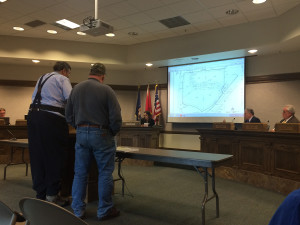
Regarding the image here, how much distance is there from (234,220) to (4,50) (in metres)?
6.90

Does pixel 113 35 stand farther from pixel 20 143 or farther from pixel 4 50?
pixel 20 143

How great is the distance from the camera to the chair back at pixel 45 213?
793 millimetres

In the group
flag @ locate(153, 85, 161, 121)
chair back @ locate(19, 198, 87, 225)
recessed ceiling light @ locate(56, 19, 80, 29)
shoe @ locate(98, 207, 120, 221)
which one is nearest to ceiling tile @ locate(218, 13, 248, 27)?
flag @ locate(153, 85, 161, 121)

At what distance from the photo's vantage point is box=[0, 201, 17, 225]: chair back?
3.02 feet

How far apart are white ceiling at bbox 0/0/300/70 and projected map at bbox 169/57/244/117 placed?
1.11 metres

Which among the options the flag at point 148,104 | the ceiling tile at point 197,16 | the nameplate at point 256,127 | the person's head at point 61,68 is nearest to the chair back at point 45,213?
the person's head at point 61,68

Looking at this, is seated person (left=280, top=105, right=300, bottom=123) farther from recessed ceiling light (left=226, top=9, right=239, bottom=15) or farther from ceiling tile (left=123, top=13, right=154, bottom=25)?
ceiling tile (left=123, top=13, right=154, bottom=25)

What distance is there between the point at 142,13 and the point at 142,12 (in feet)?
0.15

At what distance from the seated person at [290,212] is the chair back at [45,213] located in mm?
612

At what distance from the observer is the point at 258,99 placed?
620cm

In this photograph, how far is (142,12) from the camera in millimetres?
5156

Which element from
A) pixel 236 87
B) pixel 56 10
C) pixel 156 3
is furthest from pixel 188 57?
pixel 56 10

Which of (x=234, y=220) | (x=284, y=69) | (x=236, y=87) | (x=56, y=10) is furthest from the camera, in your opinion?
(x=236, y=87)

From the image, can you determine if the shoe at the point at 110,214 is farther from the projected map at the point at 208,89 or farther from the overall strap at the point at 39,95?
the projected map at the point at 208,89
